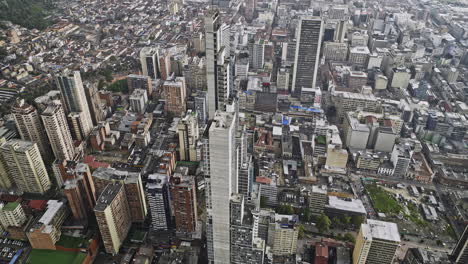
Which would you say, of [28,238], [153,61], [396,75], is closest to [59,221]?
[28,238]

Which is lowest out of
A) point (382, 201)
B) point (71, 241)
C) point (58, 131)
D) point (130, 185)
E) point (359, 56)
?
point (382, 201)

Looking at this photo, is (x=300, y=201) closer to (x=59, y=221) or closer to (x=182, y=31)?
(x=59, y=221)

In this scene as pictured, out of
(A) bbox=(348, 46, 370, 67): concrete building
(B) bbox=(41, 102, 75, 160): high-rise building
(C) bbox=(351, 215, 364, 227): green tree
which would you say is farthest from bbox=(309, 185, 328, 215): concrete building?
(A) bbox=(348, 46, 370, 67): concrete building

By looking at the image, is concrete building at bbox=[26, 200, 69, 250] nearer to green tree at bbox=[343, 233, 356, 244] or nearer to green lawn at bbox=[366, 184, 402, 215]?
green tree at bbox=[343, 233, 356, 244]

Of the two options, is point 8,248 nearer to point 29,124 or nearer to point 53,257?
point 53,257

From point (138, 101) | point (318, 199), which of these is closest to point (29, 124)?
point (138, 101)

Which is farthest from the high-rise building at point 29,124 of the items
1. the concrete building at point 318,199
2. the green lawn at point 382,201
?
the green lawn at point 382,201
